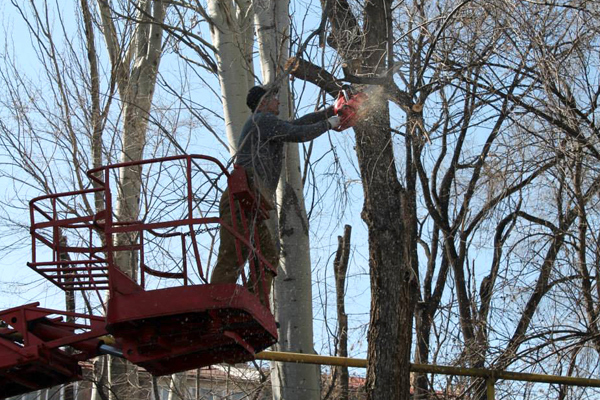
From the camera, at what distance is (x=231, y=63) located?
9031mm

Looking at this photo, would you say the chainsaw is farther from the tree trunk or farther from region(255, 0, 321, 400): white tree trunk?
the tree trunk

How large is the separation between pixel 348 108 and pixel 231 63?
295 cm

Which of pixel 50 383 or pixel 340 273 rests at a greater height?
pixel 340 273

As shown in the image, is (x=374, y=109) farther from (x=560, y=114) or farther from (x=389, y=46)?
(x=560, y=114)

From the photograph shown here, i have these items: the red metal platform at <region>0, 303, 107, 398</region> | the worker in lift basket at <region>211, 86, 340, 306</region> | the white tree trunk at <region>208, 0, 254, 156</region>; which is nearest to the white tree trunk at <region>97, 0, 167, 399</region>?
the white tree trunk at <region>208, 0, 254, 156</region>

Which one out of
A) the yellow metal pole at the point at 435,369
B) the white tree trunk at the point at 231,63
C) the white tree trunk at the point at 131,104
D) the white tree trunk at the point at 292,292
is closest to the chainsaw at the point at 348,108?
the white tree trunk at the point at 292,292

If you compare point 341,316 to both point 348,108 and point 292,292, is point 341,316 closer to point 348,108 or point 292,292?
point 292,292

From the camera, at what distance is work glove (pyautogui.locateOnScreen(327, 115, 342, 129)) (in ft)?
20.7

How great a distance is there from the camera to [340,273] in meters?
12.5

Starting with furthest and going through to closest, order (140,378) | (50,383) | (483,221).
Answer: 1. (140,378)
2. (483,221)
3. (50,383)

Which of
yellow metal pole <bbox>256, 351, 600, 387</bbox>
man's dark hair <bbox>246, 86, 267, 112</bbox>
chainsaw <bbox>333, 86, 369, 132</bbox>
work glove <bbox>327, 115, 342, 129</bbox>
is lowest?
yellow metal pole <bbox>256, 351, 600, 387</bbox>

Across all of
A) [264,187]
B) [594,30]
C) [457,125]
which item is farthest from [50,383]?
[594,30]

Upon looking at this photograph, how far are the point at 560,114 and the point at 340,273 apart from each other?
5561 millimetres

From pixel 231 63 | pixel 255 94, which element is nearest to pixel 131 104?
pixel 231 63
